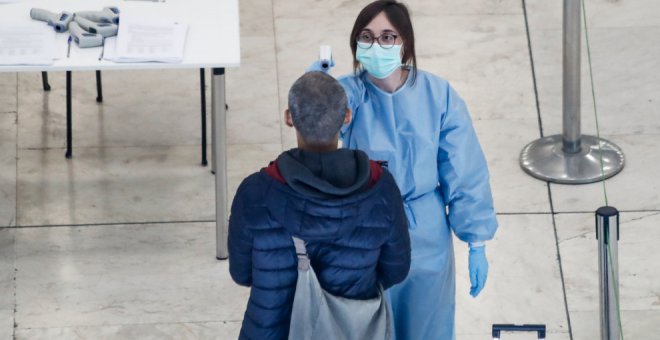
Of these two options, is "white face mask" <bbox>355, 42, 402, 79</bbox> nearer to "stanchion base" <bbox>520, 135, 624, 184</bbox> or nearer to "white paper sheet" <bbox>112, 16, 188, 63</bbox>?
"white paper sheet" <bbox>112, 16, 188, 63</bbox>

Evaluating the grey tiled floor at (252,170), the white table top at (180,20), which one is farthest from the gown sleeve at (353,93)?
the white table top at (180,20)

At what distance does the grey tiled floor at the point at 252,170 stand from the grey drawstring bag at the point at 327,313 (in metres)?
1.10

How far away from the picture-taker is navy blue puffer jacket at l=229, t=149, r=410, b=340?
3492 millimetres

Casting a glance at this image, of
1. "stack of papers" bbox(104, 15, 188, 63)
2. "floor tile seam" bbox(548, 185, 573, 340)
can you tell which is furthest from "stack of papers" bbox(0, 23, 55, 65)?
"floor tile seam" bbox(548, 185, 573, 340)

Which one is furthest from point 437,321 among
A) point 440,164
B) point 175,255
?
point 175,255

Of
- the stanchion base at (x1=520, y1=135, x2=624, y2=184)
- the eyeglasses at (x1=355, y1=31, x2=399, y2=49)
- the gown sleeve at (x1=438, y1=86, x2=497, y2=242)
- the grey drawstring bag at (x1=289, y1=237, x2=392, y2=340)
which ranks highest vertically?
the eyeglasses at (x1=355, y1=31, x2=399, y2=49)

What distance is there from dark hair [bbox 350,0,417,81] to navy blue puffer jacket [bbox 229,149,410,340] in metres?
0.61

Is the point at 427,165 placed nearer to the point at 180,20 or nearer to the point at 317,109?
the point at 317,109

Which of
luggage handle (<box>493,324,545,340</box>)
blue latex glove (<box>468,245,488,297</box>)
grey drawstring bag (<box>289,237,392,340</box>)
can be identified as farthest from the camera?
blue latex glove (<box>468,245,488,297</box>)

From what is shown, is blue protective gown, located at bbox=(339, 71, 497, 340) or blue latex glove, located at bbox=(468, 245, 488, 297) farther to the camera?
blue latex glove, located at bbox=(468, 245, 488, 297)

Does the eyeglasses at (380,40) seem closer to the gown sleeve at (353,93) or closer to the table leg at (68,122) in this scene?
the gown sleeve at (353,93)

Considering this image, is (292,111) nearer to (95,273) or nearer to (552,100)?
(95,273)

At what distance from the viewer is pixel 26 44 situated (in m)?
5.25

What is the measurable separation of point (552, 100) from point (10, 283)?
8.02ft
